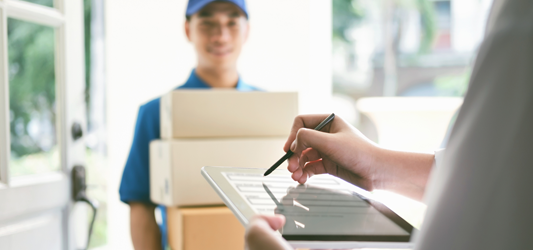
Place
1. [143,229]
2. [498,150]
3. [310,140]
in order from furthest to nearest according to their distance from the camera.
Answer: [143,229]
[310,140]
[498,150]

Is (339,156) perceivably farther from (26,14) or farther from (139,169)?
(26,14)

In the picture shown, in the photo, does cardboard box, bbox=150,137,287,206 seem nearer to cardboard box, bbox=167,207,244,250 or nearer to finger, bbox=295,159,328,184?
cardboard box, bbox=167,207,244,250

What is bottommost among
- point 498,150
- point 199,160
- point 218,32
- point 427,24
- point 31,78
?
point 199,160

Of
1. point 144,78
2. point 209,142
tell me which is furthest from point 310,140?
point 144,78

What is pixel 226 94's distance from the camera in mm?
1158

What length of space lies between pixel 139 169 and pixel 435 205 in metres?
1.25

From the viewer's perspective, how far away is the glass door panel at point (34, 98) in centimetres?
121

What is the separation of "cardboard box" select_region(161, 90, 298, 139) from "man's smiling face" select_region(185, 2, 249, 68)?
0.36 metres

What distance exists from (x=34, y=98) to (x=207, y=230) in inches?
32.7

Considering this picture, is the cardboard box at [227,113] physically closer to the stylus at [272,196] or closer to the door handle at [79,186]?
the door handle at [79,186]

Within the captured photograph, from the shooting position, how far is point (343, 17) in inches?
254

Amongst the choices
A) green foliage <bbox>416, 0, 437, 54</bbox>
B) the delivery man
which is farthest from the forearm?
green foliage <bbox>416, 0, 437, 54</bbox>

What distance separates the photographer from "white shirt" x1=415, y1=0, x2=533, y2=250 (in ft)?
0.90

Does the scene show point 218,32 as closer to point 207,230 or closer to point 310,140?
point 207,230
